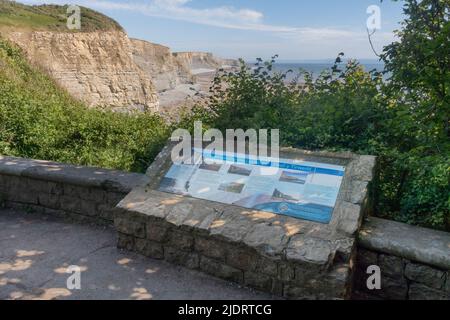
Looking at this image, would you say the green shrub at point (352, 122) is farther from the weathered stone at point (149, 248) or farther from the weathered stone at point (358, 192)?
the weathered stone at point (149, 248)

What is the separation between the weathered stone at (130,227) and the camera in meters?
3.55

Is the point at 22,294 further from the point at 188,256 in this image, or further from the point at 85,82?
the point at 85,82

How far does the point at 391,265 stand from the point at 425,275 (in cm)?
24

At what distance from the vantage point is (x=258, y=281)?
3045mm

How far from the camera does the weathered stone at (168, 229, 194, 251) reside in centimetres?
331

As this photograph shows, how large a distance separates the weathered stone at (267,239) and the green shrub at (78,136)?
2.96 metres

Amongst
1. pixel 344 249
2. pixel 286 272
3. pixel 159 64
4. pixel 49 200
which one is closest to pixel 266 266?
pixel 286 272

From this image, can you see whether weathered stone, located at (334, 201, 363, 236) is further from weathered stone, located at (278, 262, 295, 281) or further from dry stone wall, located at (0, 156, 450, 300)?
weathered stone, located at (278, 262, 295, 281)

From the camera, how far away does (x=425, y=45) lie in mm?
3662

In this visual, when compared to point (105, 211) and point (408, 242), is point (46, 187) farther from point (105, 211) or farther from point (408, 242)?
point (408, 242)

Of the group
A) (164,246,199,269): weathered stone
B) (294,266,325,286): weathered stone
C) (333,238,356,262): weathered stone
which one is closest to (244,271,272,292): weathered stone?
(294,266,325,286): weathered stone

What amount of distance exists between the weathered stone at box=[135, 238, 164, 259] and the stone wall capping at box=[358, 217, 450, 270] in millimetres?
1821

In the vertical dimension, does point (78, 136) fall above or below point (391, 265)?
above
